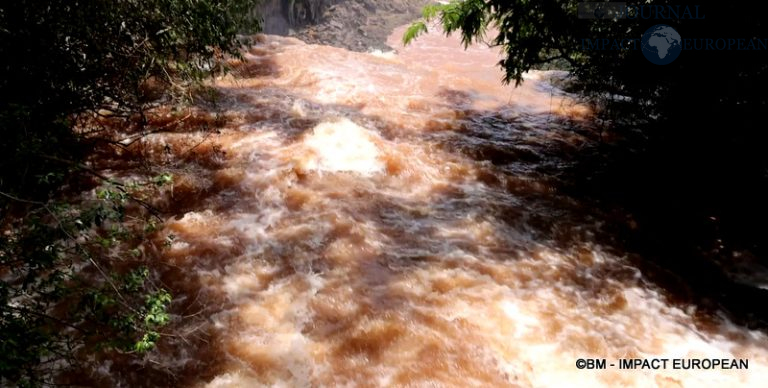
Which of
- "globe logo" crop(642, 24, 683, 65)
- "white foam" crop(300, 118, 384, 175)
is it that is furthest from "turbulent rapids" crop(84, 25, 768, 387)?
"globe logo" crop(642, 24, 683, 65)

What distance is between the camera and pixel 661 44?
4.71m

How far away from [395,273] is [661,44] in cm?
380

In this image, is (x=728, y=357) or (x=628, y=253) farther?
(x=628, y=253)

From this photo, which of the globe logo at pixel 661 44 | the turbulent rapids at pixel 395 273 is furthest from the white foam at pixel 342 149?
the globe logo at pixel 661 44

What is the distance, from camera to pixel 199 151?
251 inches

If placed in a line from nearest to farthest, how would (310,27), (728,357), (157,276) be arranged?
(728,357) < (157,276) < (310,27)

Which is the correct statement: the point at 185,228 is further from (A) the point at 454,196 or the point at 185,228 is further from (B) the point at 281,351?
(A) the point at 454,196

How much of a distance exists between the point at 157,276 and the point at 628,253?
4.87 metres

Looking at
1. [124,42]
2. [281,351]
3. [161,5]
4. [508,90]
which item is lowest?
[281,351]

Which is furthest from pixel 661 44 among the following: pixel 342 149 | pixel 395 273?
pixel 342 149

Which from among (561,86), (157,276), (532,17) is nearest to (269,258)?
(157,276)

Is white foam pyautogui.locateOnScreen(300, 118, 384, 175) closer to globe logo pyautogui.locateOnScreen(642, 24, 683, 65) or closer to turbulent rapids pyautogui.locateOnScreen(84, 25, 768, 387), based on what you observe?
turbulent rapids pyautogui.locateOnScreen(84, 25, 768, 387)

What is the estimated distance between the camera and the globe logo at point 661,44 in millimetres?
4574

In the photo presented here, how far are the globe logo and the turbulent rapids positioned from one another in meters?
1.95
